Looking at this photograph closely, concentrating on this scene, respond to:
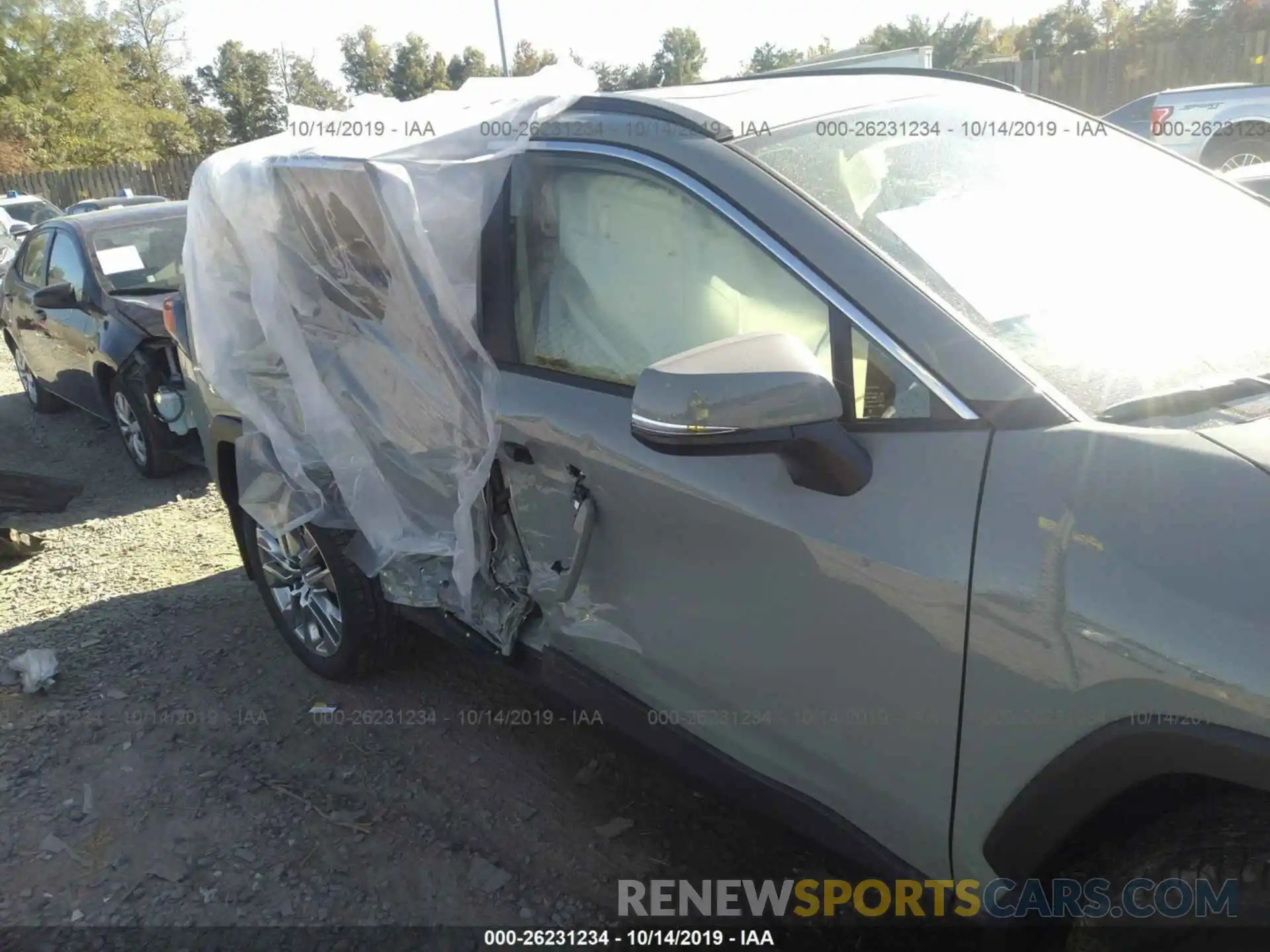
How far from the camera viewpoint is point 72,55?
112ft

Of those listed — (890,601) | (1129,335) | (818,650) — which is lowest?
(818,650)

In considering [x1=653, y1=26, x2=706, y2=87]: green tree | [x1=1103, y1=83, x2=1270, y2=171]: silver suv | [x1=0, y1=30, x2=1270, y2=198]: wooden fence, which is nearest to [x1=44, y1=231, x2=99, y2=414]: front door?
[x1=1103, y1=83, x2=1270, y2=171]: silver suv

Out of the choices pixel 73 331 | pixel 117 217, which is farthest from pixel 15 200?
pixel 73 331

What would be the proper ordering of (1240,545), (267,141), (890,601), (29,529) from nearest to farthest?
(1240,545) → (890,601) → (267,141) → (29,529)

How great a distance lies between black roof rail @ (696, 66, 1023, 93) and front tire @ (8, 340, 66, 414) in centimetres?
716

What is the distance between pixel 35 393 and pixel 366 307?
266 inches

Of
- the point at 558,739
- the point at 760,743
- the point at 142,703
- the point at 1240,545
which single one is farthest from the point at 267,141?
the point at 1240,545

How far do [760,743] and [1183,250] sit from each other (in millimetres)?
1417

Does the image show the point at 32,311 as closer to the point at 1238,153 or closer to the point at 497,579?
the point at 497,579

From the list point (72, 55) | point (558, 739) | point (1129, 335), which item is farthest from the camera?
point (72, 55)

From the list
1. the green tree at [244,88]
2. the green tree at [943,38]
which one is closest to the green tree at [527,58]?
the green tree at [244,88]

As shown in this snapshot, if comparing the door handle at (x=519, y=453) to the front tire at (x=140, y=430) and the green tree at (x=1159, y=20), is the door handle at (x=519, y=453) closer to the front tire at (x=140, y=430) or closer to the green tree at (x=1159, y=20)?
the front tire at (x=140, y=430)

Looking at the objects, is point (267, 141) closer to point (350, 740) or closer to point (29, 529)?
point (350, 740)

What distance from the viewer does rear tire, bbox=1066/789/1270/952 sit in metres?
1.37
